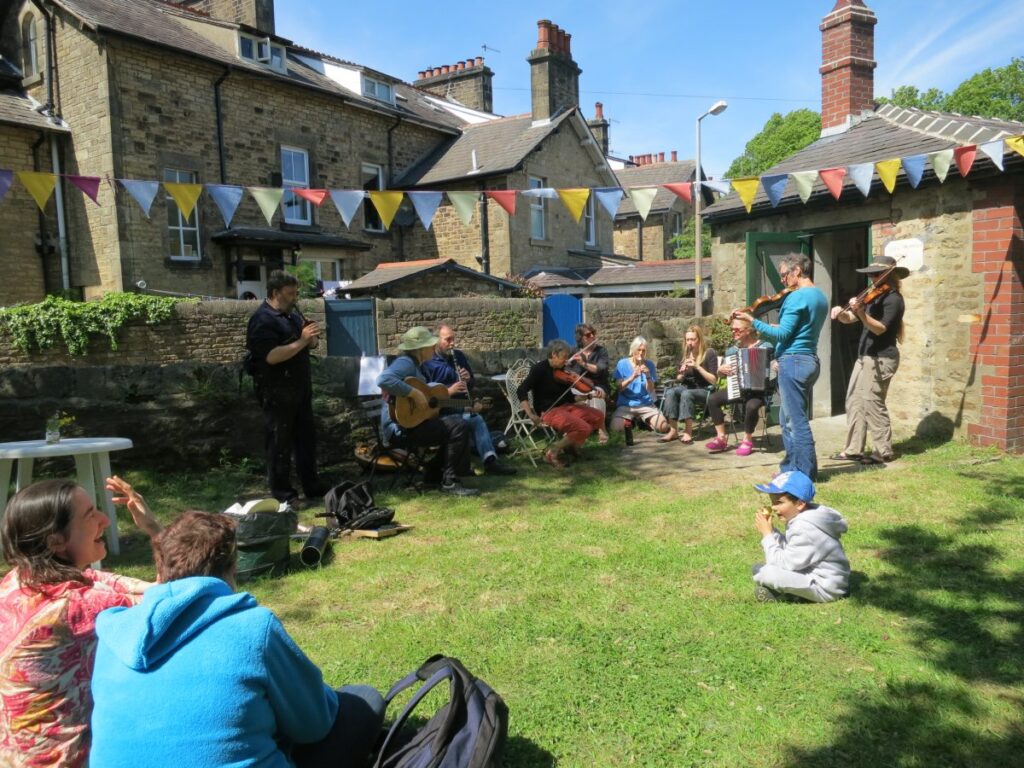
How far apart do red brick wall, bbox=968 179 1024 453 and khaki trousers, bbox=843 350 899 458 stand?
120 centimetres

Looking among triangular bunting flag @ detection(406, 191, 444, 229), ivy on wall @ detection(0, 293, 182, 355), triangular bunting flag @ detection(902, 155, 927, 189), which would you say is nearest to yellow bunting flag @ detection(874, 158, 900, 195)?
triangular bunting flag @ detection(902, 155, 927, 189)

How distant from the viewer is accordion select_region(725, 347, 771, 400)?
7562 millimetres

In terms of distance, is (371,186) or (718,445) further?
(371,186)

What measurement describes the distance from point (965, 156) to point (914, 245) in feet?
3.62

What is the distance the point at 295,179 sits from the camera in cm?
1875

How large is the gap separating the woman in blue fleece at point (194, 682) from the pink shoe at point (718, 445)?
643cm

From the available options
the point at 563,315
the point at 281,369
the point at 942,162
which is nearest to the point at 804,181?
the point at 942,162

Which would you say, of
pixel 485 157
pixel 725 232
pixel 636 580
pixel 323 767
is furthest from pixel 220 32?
pixel 323 767

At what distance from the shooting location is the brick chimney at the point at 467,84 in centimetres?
2870

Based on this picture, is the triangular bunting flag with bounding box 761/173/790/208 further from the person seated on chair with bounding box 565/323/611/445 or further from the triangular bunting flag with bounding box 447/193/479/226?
the triangular bunting flag with bounding box 447/193/479/226

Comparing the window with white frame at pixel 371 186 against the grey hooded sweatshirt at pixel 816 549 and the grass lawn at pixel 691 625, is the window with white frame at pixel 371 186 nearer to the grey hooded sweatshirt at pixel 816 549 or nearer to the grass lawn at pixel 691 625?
the grass lawn at pixel 691 625

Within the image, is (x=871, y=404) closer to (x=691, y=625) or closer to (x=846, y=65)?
(x=691, y=625)

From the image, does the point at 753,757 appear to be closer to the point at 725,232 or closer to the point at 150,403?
the point at 150,403

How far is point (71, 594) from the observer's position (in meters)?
2.03
